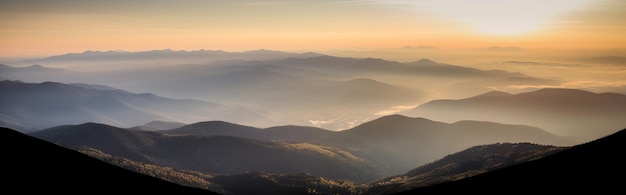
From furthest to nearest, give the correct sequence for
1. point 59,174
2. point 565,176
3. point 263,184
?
1. point 263,184
2. point 59,174
3. point 565,176

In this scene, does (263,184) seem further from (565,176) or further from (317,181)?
(565,176)

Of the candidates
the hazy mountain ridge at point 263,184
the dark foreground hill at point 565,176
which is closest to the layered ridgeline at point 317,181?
the hazy mountain ridge at point 263,184

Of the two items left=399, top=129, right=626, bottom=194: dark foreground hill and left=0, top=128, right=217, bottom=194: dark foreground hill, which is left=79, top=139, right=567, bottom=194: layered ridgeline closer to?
left=0, top=128, right=217, bottom=194: dark foreground hill

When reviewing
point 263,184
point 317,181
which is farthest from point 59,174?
point 317,181

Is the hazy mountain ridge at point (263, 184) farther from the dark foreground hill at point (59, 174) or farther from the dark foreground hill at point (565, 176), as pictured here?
the dark foreground hill at point (565, 176)

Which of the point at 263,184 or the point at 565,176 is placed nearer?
the point at 565,176

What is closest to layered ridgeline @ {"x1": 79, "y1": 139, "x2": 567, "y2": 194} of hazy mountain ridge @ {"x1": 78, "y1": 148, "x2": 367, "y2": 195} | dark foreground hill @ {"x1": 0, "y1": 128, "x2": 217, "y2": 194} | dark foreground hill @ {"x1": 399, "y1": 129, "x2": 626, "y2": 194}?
hazy mountain ridge @ {"x1": 78, "y1": 148, "x2": 367, "y2": 195}

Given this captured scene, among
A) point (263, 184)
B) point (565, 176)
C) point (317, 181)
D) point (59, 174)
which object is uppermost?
point (565, 176)
